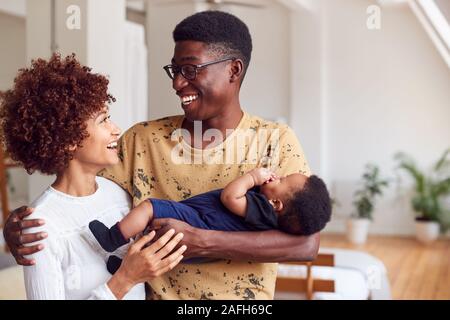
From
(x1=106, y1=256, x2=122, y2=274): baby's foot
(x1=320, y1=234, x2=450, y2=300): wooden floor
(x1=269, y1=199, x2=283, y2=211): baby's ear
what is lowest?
(x1=320, y1=234, x2=450, y2=300): wooden floor

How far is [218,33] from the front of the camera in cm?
74

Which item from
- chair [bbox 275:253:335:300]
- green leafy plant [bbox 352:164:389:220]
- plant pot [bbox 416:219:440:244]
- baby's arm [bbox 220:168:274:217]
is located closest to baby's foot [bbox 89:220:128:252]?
baby's arm [bbox 220:168:274:217]

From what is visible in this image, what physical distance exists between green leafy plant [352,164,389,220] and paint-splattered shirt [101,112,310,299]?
3852 millimetres

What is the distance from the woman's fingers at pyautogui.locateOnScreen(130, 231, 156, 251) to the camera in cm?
71

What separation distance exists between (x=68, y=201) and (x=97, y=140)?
0.09m

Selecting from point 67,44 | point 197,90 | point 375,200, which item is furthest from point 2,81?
point 375,200

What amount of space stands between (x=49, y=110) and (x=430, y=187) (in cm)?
447

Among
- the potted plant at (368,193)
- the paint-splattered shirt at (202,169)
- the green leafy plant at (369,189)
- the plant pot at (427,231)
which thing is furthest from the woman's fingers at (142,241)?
the green leafy plant at (369,189)

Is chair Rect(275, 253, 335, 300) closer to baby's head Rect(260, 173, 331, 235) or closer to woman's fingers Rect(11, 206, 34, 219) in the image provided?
baby's head Rect(260, 173, 331, 235)

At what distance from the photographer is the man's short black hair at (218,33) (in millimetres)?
735

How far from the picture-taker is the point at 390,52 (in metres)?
4.17

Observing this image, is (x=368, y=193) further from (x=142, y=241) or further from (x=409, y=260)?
(x=142, y=241)

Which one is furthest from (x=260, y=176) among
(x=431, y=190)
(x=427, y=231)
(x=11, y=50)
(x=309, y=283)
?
(x=431, y=190)

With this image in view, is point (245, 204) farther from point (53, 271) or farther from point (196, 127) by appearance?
point (53, 271)
